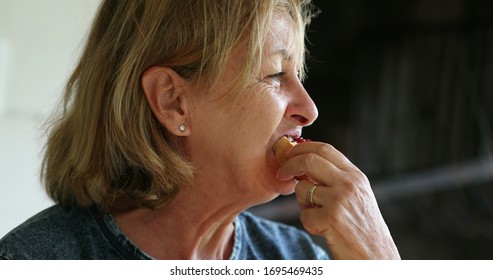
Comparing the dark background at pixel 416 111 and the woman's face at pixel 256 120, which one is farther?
the dark background at pixel 416 111

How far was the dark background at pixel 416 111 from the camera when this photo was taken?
3139 millimetres

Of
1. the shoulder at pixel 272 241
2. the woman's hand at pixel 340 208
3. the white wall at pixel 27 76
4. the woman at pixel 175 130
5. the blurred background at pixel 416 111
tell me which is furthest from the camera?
the blurred background at pixel 416 111

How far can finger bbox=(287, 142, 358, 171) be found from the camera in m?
1.09

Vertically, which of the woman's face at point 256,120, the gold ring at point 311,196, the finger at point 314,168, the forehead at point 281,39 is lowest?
the gold ring at point 311,196

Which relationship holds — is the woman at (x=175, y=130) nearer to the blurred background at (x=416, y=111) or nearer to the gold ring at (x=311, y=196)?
the gold ring at (x=311, y=196)

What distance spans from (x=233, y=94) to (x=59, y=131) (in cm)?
35

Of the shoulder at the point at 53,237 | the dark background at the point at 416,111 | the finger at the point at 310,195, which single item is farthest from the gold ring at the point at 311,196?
the dark background at the point at 416,111

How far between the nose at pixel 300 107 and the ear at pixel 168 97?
18 cm

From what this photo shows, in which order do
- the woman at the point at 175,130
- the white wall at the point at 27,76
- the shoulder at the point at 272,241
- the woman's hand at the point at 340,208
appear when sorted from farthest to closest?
the white wall at the point at 27,76 < the shoulder at the point at 272,241 < the woman at the point at 175,130 < the woman's hand at the point at 340,208

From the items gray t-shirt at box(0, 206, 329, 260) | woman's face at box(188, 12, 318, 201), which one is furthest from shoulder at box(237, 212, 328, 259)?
woman's face at box(188, 12, 318, 201)

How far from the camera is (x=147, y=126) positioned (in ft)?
3.88

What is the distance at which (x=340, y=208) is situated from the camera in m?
1.04

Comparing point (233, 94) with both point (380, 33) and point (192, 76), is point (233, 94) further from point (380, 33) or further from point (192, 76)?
point (380, 33)

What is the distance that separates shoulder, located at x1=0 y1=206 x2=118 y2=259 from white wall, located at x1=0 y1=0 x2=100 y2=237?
46cm
